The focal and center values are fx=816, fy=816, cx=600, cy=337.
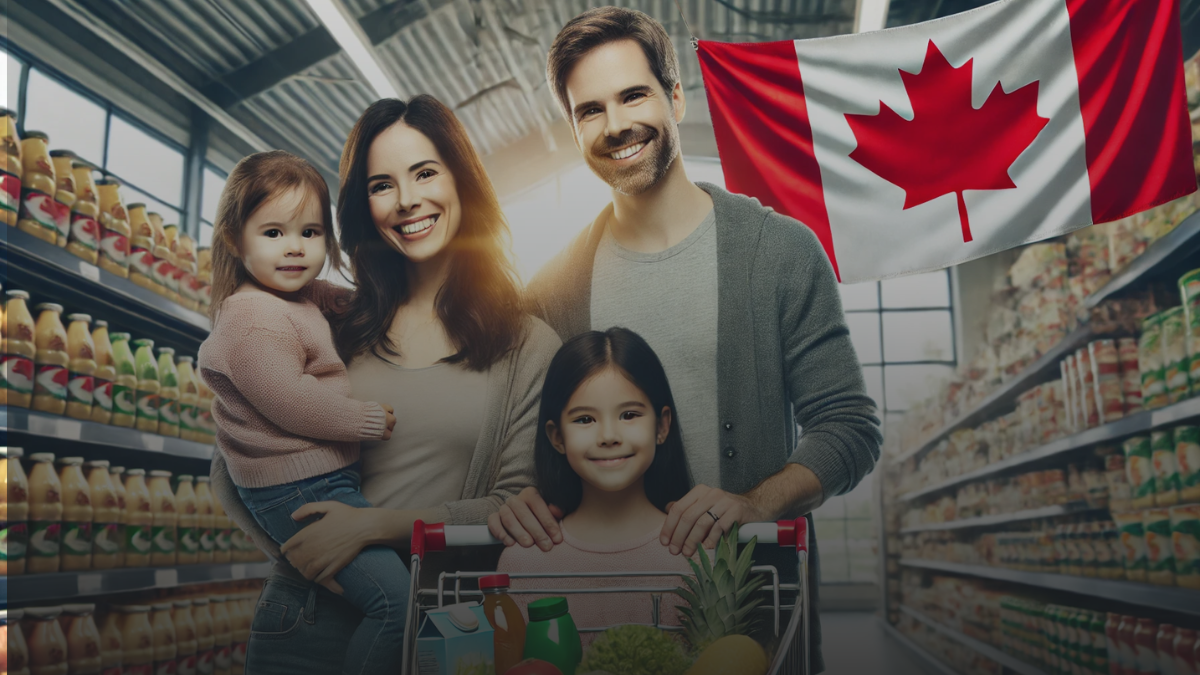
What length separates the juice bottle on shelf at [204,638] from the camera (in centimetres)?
228

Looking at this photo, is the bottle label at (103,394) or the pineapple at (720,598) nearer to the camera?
the pineapple at (720,598)

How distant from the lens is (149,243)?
2604 millimetres

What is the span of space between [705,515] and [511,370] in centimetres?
54

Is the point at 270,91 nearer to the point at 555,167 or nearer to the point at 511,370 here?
the point at 555,167

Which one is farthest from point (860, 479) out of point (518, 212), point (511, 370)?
point (518, 212)

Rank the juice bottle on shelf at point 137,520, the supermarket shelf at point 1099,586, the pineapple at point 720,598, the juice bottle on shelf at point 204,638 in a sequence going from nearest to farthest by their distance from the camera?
1. the pineapple at point 720,598
2. the supermarket shelf at point 1099,586
3. the juice bottle on shelf at point 204,638
4. the juice bottle on shelf at point 137,520

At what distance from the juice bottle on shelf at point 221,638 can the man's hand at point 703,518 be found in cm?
149

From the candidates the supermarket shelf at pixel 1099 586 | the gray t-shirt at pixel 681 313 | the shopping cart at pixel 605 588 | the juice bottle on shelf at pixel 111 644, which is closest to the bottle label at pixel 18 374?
the juice bottle on shelf at pixel 111 644

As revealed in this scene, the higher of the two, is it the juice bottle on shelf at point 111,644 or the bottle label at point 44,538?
the bottle label at point 44,538

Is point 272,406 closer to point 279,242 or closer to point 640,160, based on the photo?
point 279,242

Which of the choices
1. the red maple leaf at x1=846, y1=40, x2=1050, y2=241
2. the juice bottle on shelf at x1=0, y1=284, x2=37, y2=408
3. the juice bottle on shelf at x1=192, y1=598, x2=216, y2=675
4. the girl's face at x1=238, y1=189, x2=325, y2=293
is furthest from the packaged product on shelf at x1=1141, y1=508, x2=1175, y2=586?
the juice bottle on shelf at x1=0, y1=284, x2=37, y2=408

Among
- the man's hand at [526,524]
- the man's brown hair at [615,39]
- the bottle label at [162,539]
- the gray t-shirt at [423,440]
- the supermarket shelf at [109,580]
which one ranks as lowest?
the supermarket shelf at [109,580]

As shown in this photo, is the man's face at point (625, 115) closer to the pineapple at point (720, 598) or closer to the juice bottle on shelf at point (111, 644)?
the pineapple at point (720, 598)

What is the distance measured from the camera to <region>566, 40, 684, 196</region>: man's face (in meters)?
1.86
